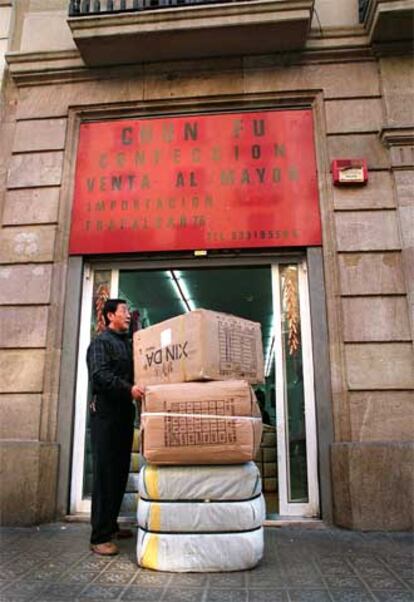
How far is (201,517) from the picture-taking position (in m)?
3.16

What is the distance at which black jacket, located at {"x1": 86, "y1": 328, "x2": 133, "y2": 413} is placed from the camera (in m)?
3.67

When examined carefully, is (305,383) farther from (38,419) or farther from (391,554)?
(38,419)

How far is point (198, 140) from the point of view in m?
5.59

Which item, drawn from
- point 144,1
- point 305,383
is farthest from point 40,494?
point 144,1

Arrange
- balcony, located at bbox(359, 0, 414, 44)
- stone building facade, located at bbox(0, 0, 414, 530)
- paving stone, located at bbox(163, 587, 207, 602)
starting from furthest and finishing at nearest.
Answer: balcony, located at bbox(359, 0, 414, 44) → stone building facade, located at bbox(0, 0, 414, 530) → paving stone, located at bbox(163, 587, 207, 602)

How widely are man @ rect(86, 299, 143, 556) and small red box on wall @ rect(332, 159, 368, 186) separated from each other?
272 cm

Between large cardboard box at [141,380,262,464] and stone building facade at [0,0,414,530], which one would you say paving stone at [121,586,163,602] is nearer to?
large cardboard box at [141,380,262,464]

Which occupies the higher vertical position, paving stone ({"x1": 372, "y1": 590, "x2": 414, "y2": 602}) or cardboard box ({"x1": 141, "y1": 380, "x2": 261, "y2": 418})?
cardboard box ({"x1": 141, "y1": 380, "x2": 261, "y2": 418})

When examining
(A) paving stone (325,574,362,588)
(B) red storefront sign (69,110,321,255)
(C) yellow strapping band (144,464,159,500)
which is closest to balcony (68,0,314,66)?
(B) red storefront sign (69,110,321,255)

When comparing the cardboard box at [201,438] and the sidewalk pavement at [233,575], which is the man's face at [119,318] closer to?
the cardboard box at [201,438]

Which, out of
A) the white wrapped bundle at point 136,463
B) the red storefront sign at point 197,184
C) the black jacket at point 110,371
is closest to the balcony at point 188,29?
the red storefront sign at point 197,184

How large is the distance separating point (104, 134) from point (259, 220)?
211cm

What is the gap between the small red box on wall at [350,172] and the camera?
5176mm

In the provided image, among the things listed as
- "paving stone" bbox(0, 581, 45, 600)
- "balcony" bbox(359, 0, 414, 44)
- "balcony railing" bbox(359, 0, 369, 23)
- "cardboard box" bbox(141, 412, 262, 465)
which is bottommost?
"paving stone" bbox(0, 581, 45, 600)
